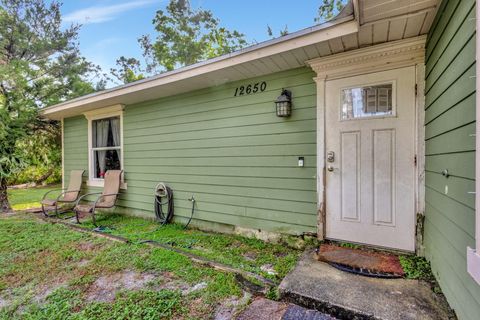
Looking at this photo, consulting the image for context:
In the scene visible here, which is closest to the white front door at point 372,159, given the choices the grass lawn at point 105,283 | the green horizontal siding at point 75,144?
the grass lawn at point 105,283

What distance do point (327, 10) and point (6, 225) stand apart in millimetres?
11729

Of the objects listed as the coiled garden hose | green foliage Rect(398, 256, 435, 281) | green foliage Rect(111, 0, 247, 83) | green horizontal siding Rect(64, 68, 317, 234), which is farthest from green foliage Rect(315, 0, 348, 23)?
green foliage Rect(398, 256, 435, 281)

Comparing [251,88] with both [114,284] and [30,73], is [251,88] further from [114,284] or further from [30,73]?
[30,73]

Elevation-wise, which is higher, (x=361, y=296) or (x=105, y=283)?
(x=361, y=296)

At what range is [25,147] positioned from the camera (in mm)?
5887

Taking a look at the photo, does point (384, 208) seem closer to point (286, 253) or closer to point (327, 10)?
point (286, 253)

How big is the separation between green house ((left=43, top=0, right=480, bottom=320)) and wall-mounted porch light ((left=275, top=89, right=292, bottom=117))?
17 mm

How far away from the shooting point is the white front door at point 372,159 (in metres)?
2.40

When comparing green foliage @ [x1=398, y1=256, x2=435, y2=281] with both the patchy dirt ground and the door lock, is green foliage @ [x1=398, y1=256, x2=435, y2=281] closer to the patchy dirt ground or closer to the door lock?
the door lock

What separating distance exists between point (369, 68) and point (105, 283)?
11.2 ft

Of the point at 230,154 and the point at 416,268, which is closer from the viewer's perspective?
the point at 416,268

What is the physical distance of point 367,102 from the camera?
8.44 feet

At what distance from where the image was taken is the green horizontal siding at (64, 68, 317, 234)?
298 centimetres

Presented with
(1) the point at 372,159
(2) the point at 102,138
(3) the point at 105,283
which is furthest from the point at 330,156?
(2) the point at 102,138
